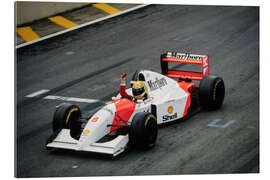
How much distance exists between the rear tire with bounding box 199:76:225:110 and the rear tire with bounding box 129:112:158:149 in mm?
2130

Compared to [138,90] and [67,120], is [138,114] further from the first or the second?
[67,120]

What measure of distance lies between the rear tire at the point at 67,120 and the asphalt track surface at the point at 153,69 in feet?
1.92

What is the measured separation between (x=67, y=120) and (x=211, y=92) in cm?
351

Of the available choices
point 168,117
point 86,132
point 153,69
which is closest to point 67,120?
point 86,132

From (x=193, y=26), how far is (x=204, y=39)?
2.93 ft

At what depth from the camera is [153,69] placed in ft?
54.9

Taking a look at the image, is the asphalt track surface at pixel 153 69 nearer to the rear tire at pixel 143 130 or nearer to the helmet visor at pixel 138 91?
the rear tire at pixel 143 130

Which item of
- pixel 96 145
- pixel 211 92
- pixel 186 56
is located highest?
pixel 186 56

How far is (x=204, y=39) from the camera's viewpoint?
61.2 ft

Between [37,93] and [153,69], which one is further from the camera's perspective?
[153,69]

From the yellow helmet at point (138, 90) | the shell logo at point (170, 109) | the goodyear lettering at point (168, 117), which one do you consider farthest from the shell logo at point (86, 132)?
the shell logo at point (170, 109)

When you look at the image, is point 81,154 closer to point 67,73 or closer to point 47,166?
point 47,166

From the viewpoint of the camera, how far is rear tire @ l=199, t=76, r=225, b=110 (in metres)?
12.9
